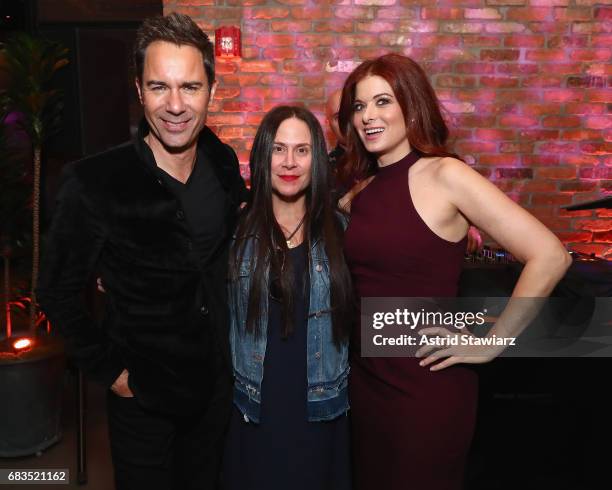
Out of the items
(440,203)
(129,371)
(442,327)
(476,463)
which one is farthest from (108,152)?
(476,463)

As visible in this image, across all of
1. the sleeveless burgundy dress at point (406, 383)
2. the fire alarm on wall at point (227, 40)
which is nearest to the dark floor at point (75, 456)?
the sleeveless burgundy dress at point (406, 383)

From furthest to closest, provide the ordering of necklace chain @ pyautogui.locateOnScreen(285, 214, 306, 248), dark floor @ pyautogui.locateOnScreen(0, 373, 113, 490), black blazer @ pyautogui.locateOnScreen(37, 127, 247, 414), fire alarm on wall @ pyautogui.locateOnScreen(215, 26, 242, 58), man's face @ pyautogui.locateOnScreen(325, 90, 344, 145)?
fire alarm on wall @ pyautogui.locateOnScreen(215, 26, 242, 58)
man's face @ pyautogui.locateOnScreen(325, 90, 344, 145)
dark floor @ pyautogui.locateOnScreen(0, 373, 113, 490)
necklace chain @ pyautogui.locateOnScreen(285, 214, 306, 248)
black blazer @ pyautogui.locateOnScreen(37, 127, 247, 414)

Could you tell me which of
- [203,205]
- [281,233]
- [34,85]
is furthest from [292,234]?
[34,85]

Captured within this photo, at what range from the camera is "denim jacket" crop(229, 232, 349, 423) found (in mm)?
1732


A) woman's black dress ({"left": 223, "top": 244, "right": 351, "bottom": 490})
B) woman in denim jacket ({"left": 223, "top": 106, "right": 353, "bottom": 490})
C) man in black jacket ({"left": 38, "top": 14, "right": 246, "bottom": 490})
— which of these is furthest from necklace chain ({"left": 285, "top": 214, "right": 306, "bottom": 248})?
man in black jacket ({"left": 38, "top": 14, "right": 246, "bottom": 490})

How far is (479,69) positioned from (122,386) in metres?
2.93

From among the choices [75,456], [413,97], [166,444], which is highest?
[413,97]

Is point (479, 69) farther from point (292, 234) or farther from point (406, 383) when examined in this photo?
point (406, 383)

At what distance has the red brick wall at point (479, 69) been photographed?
341cm

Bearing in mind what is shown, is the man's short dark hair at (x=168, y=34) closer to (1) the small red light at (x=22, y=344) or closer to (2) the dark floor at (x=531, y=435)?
(2) the dark floor at (x=531, y=435)

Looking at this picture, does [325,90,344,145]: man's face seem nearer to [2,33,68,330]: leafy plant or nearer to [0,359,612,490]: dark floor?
[2,33,68,330]: leafy plant

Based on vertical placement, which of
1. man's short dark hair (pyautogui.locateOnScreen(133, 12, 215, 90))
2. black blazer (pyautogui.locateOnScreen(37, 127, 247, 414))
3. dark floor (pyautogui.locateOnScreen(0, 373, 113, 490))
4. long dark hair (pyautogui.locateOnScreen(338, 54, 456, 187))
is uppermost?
man's short dark hair (pyautogui.locateOnScreen(133, 12, 215, 90))

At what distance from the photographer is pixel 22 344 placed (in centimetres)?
297

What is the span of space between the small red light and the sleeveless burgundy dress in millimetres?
2057
